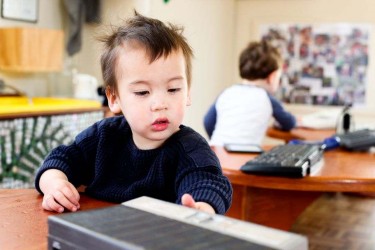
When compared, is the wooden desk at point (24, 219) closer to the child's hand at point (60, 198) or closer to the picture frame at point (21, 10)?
the child's hand at point (60, 198)

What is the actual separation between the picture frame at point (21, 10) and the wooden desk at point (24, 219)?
2958mm

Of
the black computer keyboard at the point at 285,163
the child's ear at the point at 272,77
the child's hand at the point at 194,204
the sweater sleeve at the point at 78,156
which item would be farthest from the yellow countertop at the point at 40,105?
the child's hand at the point at 194,204

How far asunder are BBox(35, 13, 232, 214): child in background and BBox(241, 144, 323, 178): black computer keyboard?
23.1 inches

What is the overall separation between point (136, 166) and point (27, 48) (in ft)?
9.22

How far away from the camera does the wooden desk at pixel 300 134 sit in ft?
9.67

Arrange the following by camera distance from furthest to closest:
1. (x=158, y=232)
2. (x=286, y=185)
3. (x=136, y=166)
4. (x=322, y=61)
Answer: (x=322, y=61) → (x=286, y=185) → (x=136, y=166) → (x=158, y=232)

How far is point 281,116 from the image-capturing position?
296 centimetres

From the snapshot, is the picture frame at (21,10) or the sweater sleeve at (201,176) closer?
the sweater sleeve at (201,176)

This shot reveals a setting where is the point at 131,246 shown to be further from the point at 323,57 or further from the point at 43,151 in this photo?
the point at 323,57

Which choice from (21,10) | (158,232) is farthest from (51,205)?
(21,10)

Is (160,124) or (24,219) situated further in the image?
(160,124)

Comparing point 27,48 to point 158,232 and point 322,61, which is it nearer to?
point 322,61

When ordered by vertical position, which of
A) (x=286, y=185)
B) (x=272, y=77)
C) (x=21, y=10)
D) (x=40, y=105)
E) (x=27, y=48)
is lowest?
(x=286, y=185)

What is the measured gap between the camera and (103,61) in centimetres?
117
